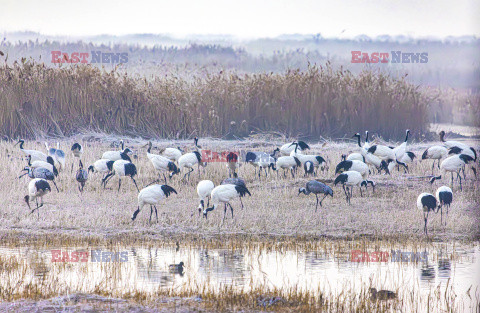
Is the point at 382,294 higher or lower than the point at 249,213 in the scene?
higher

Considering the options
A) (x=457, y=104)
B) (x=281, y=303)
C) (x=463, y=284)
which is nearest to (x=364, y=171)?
(x=463, y=284)

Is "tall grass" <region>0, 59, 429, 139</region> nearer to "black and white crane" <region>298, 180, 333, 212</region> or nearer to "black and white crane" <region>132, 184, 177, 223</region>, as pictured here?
"black and white crane" <region>298, 180, 333, 212</region>

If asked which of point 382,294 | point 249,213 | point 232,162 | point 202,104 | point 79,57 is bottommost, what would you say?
point 249,213

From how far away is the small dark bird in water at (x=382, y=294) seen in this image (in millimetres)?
6242

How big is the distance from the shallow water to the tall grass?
865cm

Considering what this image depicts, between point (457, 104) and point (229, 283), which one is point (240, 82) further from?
point (229, 283)

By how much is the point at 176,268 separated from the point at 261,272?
0.86 metres

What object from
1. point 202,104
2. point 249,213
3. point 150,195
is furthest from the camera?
point 202,104

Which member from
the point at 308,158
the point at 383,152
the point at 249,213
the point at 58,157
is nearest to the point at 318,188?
the point at 249,213

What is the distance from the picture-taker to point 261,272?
7117mm

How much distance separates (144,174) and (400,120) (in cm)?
775

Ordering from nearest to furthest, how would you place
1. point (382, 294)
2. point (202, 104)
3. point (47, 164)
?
point (382, 294)
point (47, 164)
point (202, 104)

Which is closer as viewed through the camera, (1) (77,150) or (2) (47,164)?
(2) (47,164)

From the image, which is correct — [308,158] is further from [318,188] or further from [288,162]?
[318,188]
